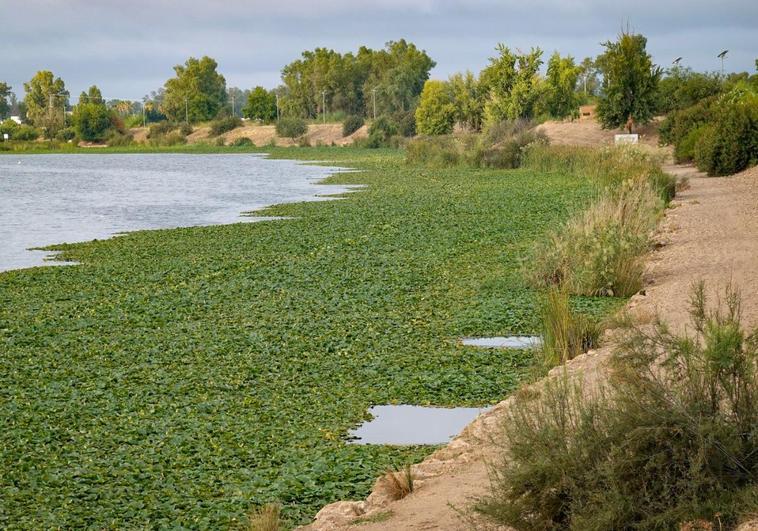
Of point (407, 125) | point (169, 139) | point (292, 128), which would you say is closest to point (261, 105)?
point (169, 139)

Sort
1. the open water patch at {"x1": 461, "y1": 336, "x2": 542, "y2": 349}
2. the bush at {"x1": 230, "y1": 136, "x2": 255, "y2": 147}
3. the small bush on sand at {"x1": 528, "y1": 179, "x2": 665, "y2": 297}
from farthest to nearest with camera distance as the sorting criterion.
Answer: the bush at {"x1": 230, "y1": 136, "x2": 255, "y2": 147} → the small bush on sand at {"x1": 528, "y1": 179, "x2": 665, "y2": 297} → the open water patch at {"x1": 461, "y1": 336, "x2": 542, "y2": 349}

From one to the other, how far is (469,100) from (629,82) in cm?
2423

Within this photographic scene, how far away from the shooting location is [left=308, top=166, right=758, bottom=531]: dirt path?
6.46 m

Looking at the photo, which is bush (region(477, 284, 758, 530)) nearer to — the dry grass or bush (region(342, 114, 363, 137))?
the dry grass

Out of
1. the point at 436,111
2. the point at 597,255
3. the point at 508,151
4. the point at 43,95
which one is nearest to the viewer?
the point at 597,255

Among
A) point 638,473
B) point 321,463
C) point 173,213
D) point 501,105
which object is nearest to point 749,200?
point 173,213

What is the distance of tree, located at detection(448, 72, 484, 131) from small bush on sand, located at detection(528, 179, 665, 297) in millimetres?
61793

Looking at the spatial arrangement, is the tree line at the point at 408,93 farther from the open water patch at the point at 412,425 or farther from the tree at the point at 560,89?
the open water patch at the point at 412,425

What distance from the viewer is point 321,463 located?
7.97m

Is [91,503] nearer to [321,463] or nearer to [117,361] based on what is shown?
[321,463]

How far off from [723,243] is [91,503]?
12.4m

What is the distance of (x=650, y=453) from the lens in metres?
5.46

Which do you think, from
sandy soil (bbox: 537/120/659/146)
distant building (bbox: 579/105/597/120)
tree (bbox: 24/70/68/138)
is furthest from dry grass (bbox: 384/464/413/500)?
tree (bbox: 24/70/68/138)

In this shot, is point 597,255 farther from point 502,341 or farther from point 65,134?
point 65,134
